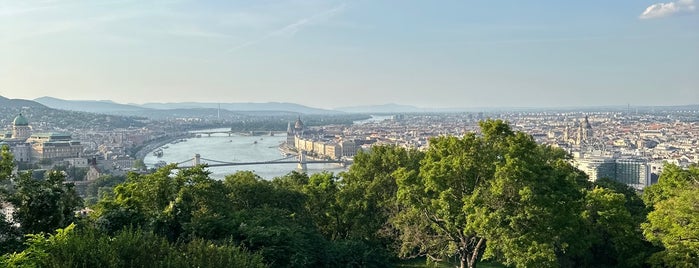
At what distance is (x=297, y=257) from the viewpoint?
8.69m

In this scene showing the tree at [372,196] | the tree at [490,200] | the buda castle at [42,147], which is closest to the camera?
the tree at [490,200]

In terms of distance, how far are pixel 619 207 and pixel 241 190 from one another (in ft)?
25.0

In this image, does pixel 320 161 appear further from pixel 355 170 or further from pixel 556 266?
pixel 556 266

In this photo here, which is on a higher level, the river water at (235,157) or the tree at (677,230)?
the tree at (677,230)

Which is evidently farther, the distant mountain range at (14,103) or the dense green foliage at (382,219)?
the distant mountain range at (14,103)

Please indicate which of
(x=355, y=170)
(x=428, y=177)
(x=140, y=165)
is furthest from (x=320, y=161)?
(x=428, y=177)

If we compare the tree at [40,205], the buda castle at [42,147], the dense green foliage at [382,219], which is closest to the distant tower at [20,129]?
the buda castle at [42,147]

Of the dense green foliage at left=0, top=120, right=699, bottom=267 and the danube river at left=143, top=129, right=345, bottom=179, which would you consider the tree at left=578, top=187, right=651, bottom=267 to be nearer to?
the dense green foliage at left=0, top=120, right=699, bottom=267

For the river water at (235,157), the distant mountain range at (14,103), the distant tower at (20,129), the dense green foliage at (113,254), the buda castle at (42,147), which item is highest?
the distant mountain range at (14,103)

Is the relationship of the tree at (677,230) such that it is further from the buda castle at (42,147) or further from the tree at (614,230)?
the buda castle at (42,147)

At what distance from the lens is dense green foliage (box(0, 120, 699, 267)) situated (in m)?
6.80

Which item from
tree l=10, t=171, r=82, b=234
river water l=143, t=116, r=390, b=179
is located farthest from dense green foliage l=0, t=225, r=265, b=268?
river water l=143, t=116, r=390, b=179

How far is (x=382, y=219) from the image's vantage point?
40.4 ft

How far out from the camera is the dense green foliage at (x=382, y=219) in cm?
680
